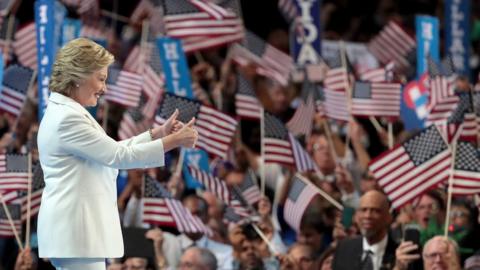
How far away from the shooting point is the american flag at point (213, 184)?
32.1ft

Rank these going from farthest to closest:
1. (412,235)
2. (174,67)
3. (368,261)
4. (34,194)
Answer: (174,67), (34,194), (368,261), (412,235)

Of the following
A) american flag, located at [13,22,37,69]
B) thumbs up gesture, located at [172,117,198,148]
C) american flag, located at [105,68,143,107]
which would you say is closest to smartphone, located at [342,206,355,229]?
american flag, located at [105,68,143,107]

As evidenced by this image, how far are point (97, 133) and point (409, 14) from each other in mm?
11876

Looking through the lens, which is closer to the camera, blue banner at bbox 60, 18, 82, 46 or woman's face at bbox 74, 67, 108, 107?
woman's face at bbox 74, 67, 108, 107

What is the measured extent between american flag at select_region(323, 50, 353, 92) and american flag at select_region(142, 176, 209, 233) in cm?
284

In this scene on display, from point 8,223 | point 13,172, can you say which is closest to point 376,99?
point 13,172

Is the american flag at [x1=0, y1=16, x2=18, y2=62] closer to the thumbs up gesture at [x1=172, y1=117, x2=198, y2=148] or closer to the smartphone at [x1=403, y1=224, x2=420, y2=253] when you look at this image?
the smartphone at [x1=403, y1=224, x2=420, y2=253]

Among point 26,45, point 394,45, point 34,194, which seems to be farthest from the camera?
point 394,45

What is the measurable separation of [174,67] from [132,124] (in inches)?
25.2

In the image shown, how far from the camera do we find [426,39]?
470 inches

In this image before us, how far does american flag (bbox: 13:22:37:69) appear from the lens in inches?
468

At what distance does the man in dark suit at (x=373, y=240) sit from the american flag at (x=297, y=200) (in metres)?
1.11

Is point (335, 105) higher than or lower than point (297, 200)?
higher

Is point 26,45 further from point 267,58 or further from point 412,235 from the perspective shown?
point 412,235
